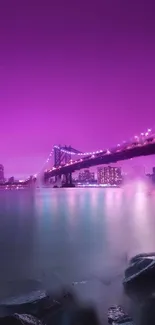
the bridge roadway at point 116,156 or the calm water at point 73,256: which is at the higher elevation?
the bridge roadway at point 116,156

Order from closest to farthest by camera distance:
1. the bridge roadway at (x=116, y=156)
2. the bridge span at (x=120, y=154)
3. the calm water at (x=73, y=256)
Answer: the calm water at (x=73, y=256) → the bridge span at (x=120, y=154) → the bridge roadway at (x=116, y=156)

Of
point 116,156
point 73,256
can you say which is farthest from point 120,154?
point 73,256

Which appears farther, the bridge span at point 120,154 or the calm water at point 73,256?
the bridge span at point 120,154

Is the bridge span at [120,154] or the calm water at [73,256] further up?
the bridge span at [120,154]

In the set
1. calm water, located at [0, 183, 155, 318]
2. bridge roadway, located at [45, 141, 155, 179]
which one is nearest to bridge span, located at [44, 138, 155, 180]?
bridge roadway, located at [45, 141, 155, 179]

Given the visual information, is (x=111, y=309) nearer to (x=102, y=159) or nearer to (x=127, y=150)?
(x=127, y=150)

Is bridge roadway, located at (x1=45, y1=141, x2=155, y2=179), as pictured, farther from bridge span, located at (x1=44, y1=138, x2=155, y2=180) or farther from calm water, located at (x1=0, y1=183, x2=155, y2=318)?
calm water, located at (x1=0, y1=183, x2=155, y2=318)

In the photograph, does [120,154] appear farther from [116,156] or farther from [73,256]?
[73,256]

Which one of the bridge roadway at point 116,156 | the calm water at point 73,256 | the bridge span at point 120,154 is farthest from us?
the bridge roadway at point 116,156

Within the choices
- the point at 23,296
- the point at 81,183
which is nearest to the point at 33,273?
the point at 23,296

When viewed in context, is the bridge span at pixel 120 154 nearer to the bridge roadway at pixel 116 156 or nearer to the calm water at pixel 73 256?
the bridge roadway at pixel 116 156

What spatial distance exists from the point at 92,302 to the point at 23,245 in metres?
7.46

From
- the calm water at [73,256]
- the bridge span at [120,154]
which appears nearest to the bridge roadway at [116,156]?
the bridge span at [120,154]

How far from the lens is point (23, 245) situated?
13.2 meters
